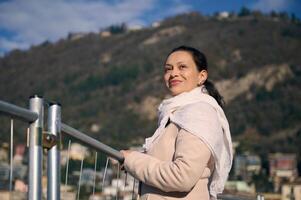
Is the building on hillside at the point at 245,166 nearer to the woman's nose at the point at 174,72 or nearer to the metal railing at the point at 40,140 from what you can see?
the woman's nose at the point at 174,72

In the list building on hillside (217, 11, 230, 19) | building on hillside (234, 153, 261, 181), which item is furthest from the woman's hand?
building on hillside (217, 11, 230, 19)

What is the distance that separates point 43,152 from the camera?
1.99 metres

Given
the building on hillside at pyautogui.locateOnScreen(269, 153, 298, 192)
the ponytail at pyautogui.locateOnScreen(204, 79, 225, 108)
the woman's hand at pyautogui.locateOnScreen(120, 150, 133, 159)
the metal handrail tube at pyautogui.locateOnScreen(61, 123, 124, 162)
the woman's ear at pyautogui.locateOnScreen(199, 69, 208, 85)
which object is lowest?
the woman's hand at pyautogui.locateOnScreen(120, 150, 133, 159)

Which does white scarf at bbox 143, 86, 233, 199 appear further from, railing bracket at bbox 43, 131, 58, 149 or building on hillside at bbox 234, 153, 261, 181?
building on hillside at bbox 234, 153, 261, 181

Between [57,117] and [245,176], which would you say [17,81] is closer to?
[245,176]

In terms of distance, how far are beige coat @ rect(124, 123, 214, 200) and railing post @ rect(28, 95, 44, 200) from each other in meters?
0.44

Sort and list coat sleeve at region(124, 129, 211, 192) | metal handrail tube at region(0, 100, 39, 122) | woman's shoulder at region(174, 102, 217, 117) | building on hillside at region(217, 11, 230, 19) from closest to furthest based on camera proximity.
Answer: metal handrail tube at region(0, 100, 39, 122)
coat sleeve at region(124, 129, 211, 192)
woman's shoulder at region(174, 102, 217, 117)
building on hillside at region(217, 11, 230, 19)

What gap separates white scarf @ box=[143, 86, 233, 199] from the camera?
224 cm

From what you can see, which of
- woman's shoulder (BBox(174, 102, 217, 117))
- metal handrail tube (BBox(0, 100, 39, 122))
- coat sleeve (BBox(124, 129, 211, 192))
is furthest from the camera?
woman's shoulder (BBox(174, 102, 217, 117))

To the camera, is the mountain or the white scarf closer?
the white scarf

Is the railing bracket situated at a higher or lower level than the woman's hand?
lower

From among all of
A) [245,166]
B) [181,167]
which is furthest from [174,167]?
Result: [245,166]

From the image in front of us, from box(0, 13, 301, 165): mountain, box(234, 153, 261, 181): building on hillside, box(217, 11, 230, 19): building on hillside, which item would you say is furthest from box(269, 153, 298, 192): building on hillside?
box(217, 11, 230, 19): building on hillside

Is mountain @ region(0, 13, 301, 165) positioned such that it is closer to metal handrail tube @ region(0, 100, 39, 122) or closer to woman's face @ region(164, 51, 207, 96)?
woman's face @ region(164, 51, 207, 96)
